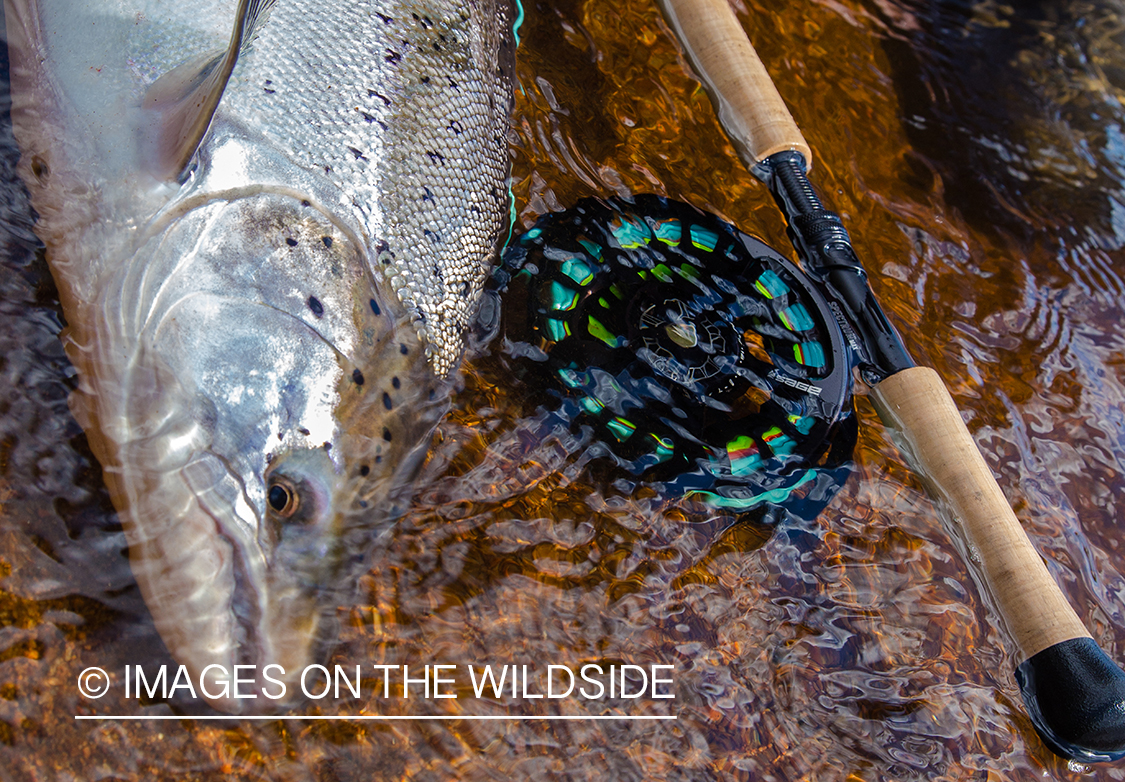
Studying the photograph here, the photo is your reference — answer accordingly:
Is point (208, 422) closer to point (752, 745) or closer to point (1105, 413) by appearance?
point (752, 745)

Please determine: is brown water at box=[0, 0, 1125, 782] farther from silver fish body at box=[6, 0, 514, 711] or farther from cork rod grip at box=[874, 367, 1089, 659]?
cork rod grip at box=[874, 367, 1089, 659]

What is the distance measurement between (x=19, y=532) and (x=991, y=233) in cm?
313

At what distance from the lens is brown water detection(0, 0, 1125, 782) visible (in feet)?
5.16

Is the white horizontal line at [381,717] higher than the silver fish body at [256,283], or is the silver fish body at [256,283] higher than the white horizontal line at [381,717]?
the silver fish body at [256,283]

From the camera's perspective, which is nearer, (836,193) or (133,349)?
(133,349)

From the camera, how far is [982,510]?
1801mm

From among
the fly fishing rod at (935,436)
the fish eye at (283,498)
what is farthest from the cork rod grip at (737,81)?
the fish eye at (283,498)

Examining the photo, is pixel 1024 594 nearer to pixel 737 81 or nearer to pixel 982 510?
pixel 982 510

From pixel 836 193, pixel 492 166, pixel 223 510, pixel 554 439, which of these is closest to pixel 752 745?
pixel 554 439

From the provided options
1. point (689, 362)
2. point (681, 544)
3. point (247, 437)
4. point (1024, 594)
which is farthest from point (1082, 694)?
point (247, 437)

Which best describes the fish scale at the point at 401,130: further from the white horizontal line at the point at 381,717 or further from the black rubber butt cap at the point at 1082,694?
the black rubber butt cap at the point at 1082,694

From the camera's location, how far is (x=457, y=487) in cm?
188

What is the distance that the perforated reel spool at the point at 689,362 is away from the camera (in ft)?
6.40

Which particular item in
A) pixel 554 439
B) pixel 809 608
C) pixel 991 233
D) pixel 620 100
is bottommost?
pixel 809 608
